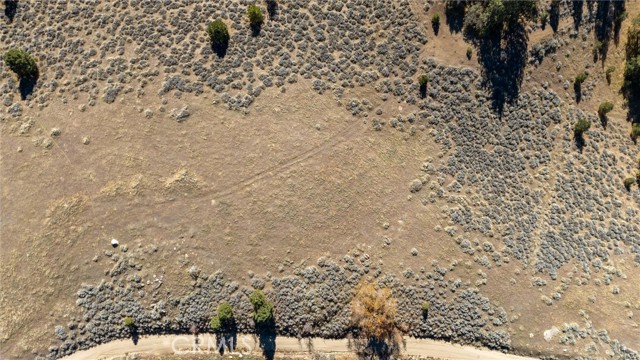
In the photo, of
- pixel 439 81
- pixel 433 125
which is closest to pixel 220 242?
pixel 433 125

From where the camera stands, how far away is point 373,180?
151 feet

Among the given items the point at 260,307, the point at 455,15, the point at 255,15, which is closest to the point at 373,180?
the point at 260,307

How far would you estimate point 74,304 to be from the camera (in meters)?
43.9

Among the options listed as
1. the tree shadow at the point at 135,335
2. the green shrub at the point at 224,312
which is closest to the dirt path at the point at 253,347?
the tree shadow at the point at 135,335

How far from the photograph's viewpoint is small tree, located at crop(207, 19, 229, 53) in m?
44.5

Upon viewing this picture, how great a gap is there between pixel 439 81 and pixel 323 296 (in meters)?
27.1

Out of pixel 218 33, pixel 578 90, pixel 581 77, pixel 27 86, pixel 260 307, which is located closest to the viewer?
pixel 260 307

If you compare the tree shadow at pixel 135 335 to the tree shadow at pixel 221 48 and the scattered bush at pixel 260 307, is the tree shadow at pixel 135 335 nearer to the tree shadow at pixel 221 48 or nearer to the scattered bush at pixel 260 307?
the scattered bush at pixel 260 307

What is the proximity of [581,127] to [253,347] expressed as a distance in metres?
44.1

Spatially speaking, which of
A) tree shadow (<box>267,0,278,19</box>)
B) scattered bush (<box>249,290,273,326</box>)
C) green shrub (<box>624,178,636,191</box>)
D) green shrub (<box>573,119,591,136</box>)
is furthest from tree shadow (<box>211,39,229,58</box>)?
green shrub (<box>624,178,636,191</box>)

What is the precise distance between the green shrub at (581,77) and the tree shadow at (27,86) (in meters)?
60.4

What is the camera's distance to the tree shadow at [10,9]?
46156 mm

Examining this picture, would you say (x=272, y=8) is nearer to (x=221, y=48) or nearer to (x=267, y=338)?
(x=221, y=48)

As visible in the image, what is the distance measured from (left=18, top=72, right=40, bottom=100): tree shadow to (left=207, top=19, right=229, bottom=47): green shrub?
1932cm
